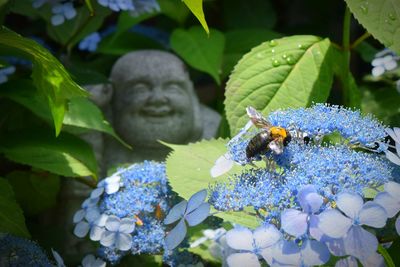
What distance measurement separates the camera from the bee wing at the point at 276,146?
0.88 metres

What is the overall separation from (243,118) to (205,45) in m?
0.57

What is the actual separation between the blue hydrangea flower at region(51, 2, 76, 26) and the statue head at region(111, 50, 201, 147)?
0.18 meters

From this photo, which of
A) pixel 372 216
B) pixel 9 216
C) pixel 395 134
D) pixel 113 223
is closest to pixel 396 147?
pixel 395 134

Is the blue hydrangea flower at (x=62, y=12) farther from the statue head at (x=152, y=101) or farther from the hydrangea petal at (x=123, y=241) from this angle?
the hydrangea petal at (x=123, y=241)

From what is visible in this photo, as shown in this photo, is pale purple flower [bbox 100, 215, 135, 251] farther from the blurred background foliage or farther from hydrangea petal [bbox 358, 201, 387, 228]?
hydrangea petal [bbox 358, 201, 387, 228]

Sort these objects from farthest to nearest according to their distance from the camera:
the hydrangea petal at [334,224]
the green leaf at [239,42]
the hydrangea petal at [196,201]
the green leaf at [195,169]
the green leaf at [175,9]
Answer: the green leaf at [175,9] → the green leaf at [239,42] → the green leaf at [195,169] → the hydrangea petal at [196,201] → the hydrangea petal at [334,224]

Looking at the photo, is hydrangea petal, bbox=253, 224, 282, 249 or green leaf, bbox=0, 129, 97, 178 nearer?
hydrangea petal, bbox=253, 224, 282, 249

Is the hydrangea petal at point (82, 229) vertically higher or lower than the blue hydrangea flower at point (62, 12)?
lower

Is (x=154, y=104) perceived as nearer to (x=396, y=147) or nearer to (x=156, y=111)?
(x=156, y=111)

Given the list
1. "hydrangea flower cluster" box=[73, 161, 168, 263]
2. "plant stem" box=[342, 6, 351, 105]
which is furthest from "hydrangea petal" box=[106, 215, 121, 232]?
"plant stem" box=[342, 6, 351, 105]

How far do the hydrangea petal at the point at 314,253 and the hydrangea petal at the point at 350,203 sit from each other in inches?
2.0

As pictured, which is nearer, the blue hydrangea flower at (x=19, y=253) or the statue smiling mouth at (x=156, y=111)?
the blue hydrangea flower at (x=19, y=253)

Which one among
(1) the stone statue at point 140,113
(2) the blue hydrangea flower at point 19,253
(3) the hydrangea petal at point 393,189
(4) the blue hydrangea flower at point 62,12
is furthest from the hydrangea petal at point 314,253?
(4) the blue hydrangea flower at point 62,12

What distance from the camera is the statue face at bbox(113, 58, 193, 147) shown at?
5.11 ft
